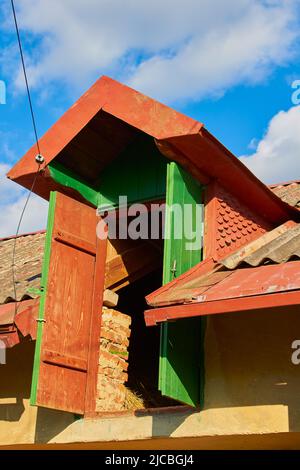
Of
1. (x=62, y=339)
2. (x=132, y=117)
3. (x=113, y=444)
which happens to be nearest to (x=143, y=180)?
(x=132, y=117)

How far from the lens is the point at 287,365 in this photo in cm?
704

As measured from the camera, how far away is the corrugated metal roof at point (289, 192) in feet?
32.6

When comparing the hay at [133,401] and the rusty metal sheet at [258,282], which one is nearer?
the rusty metal sheet at [258,282]

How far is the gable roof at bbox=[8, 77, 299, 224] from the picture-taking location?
7941mm

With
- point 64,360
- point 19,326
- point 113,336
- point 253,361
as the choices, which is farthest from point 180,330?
point 19,326

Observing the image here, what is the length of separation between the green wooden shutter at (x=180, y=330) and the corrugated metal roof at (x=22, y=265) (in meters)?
1.90

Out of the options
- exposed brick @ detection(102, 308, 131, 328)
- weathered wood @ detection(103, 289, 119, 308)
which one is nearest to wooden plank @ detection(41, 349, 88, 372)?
exposed brick @ detection(102, 308, 131, 328)

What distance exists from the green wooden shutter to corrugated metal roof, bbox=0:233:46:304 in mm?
1903

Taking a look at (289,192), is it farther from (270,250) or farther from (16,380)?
(16,380)

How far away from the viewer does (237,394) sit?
7.16 metres

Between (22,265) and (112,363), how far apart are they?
2.86 meters

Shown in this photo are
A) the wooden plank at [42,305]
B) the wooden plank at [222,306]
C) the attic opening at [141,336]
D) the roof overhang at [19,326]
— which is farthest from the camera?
the attic opening at [141,336]

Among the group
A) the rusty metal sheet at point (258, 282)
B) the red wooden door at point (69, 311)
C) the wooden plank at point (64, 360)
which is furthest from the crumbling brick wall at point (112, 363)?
the rusty metal sheet at point (258, 282)

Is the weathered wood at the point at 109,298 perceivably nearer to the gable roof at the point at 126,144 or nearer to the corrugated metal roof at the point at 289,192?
the gable roof at the point at 126,144
